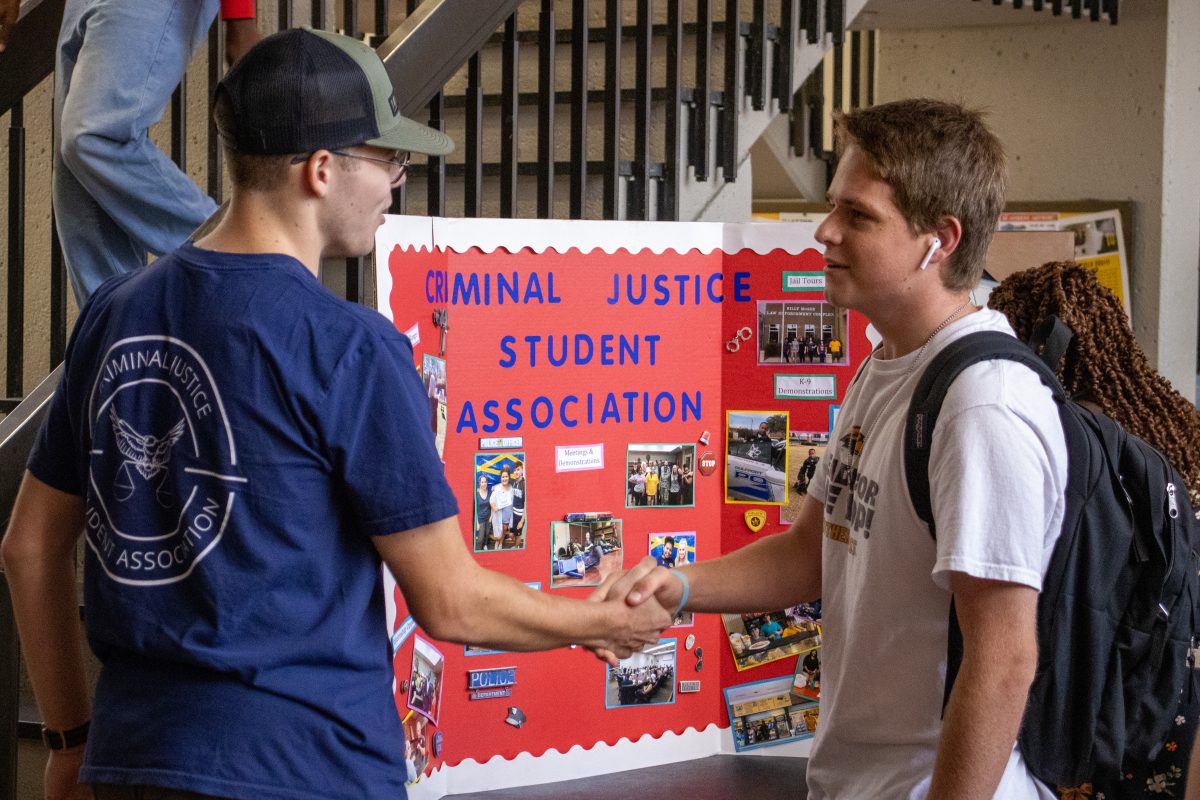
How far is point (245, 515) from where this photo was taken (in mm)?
1456

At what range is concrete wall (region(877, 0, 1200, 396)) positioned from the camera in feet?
19.1

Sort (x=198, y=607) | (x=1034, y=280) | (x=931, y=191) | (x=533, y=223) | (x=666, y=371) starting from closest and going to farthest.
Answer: (x=198, y=607) → (x=931, y=191) → (x=1034, y=280) → (x=533, y=223) → (x=666, y=371)

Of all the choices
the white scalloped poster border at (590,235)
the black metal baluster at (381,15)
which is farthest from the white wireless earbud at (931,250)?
the black metal baluster at (381,15)

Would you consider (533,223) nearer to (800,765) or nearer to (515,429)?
(515,429)

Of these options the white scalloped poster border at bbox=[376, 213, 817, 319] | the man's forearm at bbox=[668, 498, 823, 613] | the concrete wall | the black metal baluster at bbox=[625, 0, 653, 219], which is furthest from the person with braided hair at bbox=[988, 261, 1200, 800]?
the concrete wall

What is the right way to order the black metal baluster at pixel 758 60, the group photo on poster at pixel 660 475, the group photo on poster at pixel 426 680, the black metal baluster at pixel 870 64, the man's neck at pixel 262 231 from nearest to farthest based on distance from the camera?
the man's neck at pixel 262 231 < the group photo on poster at pixel 426 680 < the group photo on poster at pixel 660 475 < the black metal baluster at pixel 758 60 < the black metal baluster at pixel 870 64

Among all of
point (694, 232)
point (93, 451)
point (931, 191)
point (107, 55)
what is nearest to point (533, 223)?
point (694, 232)

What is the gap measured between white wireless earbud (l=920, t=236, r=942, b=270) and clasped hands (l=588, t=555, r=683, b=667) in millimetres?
645

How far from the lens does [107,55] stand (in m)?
3.07

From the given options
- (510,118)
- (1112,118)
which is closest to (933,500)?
(510,118)

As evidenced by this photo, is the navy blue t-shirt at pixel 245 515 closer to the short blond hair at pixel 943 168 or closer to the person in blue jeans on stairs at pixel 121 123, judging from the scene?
the short blond hair at pixel 943 168

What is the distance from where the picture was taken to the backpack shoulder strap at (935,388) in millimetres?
1600

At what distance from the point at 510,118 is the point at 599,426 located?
0.88m

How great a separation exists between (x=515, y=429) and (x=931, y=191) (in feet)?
6.25
